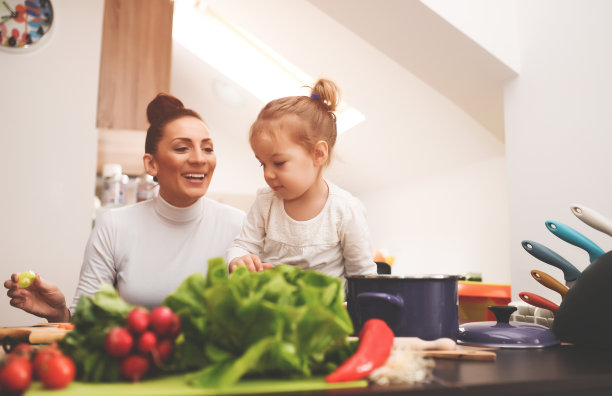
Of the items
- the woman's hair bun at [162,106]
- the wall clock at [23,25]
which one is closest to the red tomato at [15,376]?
Answer: the woman's hair bun at [162,106]

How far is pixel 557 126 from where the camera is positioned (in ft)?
4.88

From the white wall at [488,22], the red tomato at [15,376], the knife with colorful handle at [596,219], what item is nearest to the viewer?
the red tomato at [15,376]

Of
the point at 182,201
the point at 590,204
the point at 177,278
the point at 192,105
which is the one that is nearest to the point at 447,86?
the point at 590,204

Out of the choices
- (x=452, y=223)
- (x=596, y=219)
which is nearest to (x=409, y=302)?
(x=596, y=219)

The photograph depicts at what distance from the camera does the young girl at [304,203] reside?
42.1 inches

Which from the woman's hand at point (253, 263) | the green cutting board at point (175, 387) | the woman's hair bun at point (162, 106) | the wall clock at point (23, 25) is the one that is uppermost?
the wall clock at point (23, 25)

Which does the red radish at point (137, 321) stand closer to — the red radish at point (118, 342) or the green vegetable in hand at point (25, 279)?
the red radish at point (118, 342)

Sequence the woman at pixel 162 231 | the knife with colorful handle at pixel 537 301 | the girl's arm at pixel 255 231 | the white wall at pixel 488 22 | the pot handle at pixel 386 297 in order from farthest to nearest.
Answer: the white wall at pixel 488 22
the woman at pixel 162 231
the girl's arm at pixel 255 231
the knife with colorful handle at pixel 537 301
the pot handle at pixel 386 297

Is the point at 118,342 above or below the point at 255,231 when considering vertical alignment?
below

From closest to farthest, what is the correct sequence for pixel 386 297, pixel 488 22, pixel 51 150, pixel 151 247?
pixel 386 297, pixel 151 247, pixel 488 22, pixel 51 150

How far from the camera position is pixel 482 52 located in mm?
1678

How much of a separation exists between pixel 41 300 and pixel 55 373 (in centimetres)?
98

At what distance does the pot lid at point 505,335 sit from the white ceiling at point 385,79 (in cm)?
65

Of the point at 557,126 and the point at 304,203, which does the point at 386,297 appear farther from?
the point at 557,126
